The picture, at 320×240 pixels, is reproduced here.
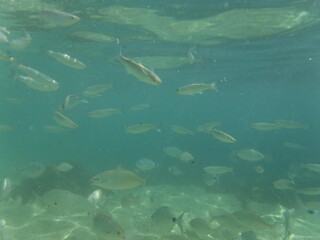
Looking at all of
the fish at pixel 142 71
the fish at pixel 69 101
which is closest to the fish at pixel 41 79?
the fish at pixel 69 101

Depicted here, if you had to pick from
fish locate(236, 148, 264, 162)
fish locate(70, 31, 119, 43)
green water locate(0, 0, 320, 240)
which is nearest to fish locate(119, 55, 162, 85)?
green water locate(0, 0, 320, 240)

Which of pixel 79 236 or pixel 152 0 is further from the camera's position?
pixel 152 0

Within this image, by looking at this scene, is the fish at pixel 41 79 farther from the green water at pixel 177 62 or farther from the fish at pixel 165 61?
the fish at pixel 165 61

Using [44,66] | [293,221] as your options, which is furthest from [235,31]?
[44,66]

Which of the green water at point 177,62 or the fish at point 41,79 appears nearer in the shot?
the fish at point 41,79

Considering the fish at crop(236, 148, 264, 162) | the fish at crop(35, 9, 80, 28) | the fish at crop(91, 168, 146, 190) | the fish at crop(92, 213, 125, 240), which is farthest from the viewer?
the fish at crop(236, 148, 264, 162)

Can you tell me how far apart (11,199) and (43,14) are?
997 centimetres

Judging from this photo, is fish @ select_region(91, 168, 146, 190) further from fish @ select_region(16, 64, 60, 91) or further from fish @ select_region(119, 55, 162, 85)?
fish @ select_region(16, 64, 60, 91)

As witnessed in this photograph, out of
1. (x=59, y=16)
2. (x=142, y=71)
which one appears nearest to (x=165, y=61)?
(x=59, y=16)

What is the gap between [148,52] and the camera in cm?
2866

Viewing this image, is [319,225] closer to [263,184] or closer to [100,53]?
[263,184]

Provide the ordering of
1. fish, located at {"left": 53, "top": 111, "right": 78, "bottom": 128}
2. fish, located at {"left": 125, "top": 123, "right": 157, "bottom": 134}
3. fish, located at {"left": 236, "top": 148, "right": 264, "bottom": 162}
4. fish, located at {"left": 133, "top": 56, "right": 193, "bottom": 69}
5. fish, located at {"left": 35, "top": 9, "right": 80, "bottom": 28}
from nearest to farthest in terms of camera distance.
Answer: fish, located at {"left": 35, "top": 9, "right": 80, "bottom": 28}, fish, located at {"left": 53, "top": 111, "right": 78, "bottom": 128}, fish, located at {"left": 125, "top": 123, "right": 157, "bottom": 134}, fish, located at {"left": 236, "top": 148, "right": 264, "bottom": 162}, fish, located at {"left": 133, "top": 56, "right": 193, "bottom": 69}

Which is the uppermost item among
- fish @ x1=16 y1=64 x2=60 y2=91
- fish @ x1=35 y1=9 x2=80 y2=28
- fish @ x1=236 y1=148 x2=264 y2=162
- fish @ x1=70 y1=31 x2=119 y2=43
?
fish @ x1=35 y1=9 x2=80 y2=28

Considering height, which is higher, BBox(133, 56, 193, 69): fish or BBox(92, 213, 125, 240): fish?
BBox(92, 213, 125, 240): fish
